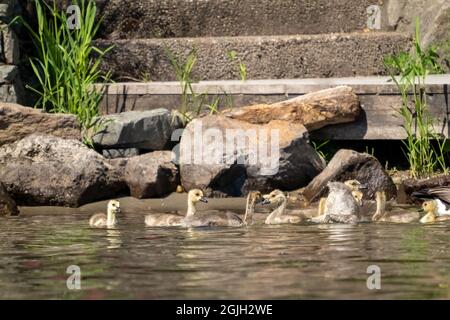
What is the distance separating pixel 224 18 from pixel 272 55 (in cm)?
111

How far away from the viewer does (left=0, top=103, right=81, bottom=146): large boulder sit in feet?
44.5

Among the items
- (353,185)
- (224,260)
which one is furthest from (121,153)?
(224,260)

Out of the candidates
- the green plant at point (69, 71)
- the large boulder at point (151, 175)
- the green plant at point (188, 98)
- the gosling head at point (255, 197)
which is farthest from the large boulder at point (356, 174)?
the green plant at point (69, 71)

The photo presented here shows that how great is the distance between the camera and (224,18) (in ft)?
54.5

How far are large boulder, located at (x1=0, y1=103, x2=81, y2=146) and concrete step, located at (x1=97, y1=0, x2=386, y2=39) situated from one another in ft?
9.70

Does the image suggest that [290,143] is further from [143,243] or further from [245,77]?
[143,243]

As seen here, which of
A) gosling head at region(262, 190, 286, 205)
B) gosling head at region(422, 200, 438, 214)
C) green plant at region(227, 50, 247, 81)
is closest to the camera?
gosling head at region(422, 200, 438, 214)

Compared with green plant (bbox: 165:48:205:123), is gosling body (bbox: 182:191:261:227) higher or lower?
lower

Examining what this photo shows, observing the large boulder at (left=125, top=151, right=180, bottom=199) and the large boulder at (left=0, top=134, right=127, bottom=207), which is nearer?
the large boulder at (left=0, top=134, right=127, bottom=207)

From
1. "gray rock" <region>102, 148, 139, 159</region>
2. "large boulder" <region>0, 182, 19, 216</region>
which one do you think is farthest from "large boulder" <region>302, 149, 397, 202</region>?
"large boulder" <region>0, 182, 19, 216</region>

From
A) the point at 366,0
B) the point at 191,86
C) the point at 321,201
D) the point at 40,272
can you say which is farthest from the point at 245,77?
the point at 40,272

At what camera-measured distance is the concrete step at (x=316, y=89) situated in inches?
552

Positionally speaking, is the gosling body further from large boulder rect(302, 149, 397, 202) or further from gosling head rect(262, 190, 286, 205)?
large boulder rect(302, 149, 397, 202)

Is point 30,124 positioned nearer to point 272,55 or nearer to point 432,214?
A: point 272,55
